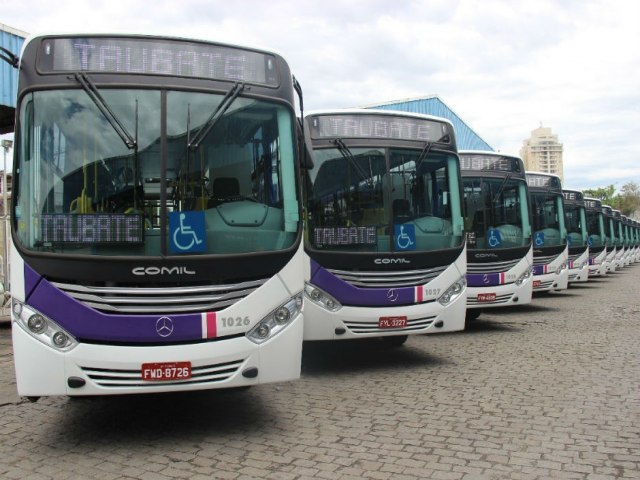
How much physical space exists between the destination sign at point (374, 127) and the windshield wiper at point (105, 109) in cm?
310

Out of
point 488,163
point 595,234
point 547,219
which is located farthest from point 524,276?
point 595,234

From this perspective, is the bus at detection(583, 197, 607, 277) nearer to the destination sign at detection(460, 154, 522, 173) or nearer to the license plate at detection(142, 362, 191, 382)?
the destination sign at detection(460, 154, 522, 173)

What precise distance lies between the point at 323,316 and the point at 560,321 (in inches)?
269

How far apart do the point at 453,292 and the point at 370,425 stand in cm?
288

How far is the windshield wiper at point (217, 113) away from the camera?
483 centimetres

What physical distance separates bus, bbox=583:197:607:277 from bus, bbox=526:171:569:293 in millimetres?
8897

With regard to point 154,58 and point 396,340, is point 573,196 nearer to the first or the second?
point 396,340

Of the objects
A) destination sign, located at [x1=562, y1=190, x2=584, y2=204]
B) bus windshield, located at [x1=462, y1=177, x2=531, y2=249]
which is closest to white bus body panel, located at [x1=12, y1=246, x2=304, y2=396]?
bus windshield, located at [x1=462, y1=177, x2=531, y2=249]

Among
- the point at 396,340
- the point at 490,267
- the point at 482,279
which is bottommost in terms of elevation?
the point at 396,340

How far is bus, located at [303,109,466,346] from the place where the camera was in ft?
23.0

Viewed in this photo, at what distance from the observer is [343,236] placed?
23.6 ft

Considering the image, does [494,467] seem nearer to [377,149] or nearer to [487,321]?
[377,149]

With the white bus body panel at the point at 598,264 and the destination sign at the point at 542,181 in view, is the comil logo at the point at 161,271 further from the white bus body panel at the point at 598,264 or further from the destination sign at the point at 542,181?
the white bus body panel at the point at 598,264

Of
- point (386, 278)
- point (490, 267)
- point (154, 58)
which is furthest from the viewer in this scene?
point (490, 267)
